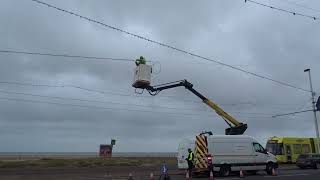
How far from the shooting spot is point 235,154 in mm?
31594

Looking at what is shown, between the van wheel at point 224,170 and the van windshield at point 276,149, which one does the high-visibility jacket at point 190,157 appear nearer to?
the van wheel at point 224,170

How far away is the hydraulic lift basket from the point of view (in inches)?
1204

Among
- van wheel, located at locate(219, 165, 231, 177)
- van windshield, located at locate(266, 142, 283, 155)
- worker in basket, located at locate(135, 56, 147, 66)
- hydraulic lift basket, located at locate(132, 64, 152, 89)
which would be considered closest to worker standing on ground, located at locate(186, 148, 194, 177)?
van wheel, located at locate(219, 165, 231, 177)

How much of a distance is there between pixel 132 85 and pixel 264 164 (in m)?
11.1

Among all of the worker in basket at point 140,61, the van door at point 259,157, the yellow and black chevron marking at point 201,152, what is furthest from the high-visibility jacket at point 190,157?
the worker in basket at point 140,61

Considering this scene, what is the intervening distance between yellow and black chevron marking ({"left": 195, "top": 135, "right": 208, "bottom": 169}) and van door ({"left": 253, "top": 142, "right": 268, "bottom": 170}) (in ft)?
13.2

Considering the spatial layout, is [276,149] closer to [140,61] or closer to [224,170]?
[224,170]

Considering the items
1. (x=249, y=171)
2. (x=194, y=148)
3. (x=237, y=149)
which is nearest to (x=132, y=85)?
(x=194, y=148)

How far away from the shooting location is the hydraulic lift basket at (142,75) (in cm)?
3057

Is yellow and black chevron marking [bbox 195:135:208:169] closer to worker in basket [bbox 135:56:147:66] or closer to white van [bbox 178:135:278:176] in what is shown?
white van [bbox 178:135:278:176]

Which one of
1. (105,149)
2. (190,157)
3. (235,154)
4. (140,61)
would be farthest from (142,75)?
(105,149)

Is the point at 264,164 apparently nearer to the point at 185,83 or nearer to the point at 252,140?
the point at 252,140

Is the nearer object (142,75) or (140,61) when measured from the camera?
(140,61)

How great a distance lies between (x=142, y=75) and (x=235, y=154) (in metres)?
8.44
